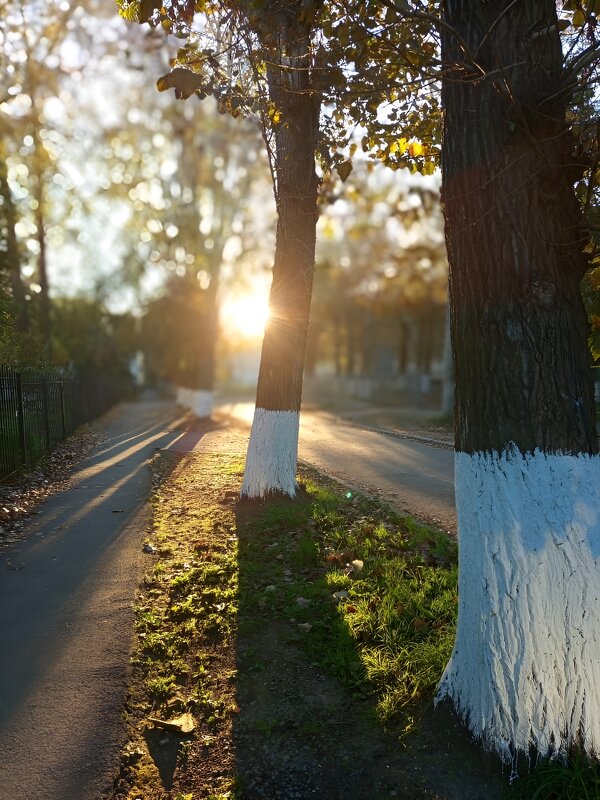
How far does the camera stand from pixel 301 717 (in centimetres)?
372

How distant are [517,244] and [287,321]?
4.85 metres

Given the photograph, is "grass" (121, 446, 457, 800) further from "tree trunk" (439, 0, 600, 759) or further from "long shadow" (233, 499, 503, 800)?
"tree trunk" (439, 0, 600, 759)

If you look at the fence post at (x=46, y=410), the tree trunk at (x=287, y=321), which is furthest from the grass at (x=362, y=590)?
the fence post at (x=46, y=410)

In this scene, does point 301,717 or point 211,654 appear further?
point 211,654

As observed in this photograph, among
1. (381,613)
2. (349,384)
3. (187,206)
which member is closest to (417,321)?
(349,384)

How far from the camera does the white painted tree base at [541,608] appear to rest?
3125 millimetres

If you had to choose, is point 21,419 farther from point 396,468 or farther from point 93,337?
point 93,337

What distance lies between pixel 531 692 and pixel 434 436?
24.9 ft

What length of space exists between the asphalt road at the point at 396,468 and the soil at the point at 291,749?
3612mm

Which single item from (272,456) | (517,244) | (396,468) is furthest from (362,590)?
(396,468)

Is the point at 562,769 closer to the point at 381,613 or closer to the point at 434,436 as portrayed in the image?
the point at 381,613

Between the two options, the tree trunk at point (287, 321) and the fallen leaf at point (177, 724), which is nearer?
the fallen leaf at point (177, 724)

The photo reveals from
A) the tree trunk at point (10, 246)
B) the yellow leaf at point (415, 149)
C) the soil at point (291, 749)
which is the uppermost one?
the tree trunk at point (10, 246)

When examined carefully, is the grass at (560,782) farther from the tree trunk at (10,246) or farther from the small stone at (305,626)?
the tree trunk at (10,246)
